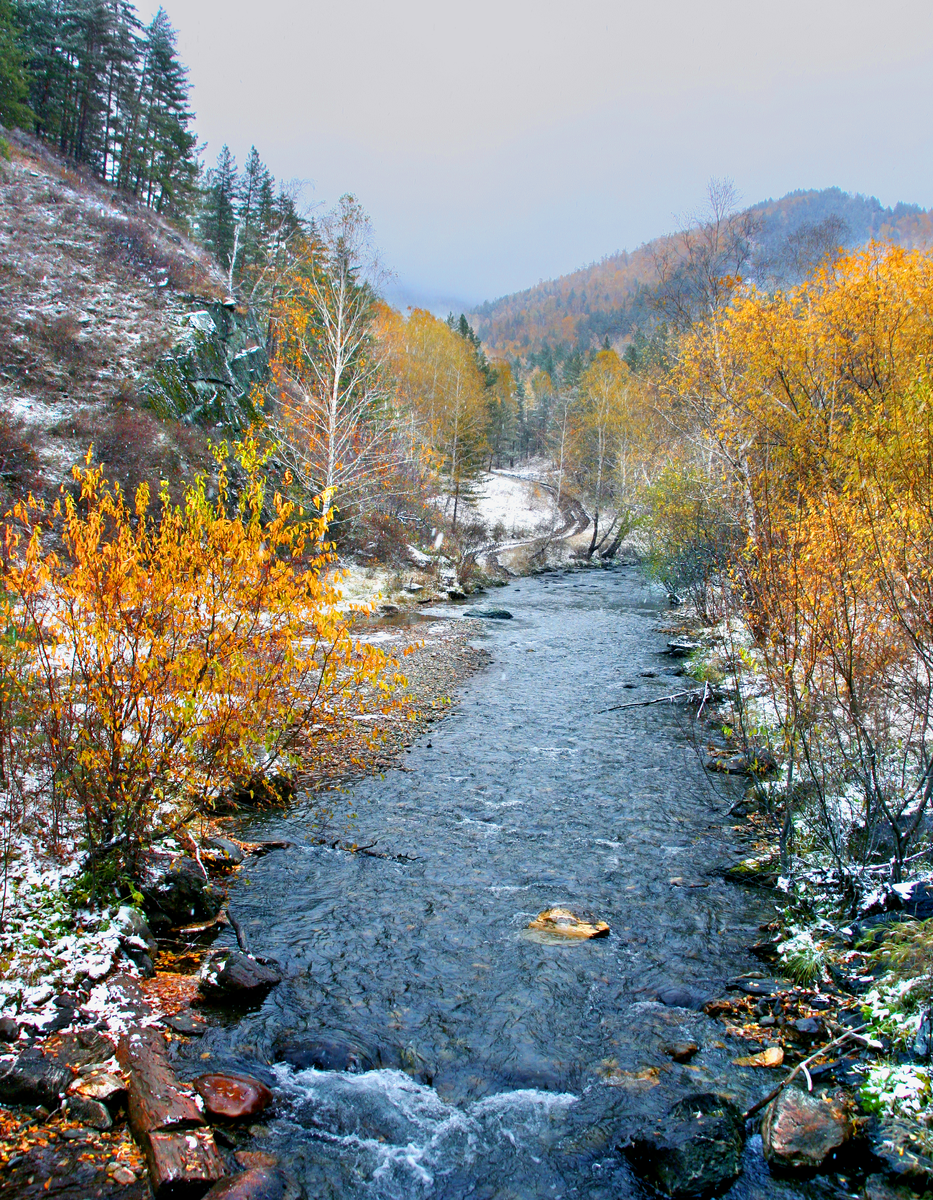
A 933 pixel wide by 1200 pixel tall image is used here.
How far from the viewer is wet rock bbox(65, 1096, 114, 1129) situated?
376cm

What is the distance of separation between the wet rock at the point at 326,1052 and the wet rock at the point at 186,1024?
0.61 meters

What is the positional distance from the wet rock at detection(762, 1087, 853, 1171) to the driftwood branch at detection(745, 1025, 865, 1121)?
100mm

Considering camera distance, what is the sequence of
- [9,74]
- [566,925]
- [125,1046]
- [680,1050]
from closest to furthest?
[125,1046], [680,1050], [566,925], [9,74]

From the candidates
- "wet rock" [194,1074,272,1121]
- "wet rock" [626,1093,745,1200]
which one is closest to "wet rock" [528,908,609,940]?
"wet rock" [626,1093,745,1200]

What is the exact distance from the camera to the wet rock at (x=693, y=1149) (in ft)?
12.7

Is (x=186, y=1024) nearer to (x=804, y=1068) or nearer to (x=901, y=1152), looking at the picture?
(x=804, y=1068)

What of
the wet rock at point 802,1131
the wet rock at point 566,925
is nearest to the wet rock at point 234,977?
the wet rock at point 566,925

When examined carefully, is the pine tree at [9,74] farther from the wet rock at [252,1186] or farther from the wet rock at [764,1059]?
the wet rock at [764,1059]

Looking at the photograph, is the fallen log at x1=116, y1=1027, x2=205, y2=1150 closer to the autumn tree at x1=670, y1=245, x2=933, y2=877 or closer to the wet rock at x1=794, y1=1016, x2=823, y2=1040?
the wet rock at x1=794, y1=1016, x2=823, y2=1040

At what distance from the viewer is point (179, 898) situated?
6.16 meters

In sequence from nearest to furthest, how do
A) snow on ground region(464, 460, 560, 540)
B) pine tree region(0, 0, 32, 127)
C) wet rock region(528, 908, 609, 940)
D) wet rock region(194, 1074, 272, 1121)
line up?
wet rock region(194, 1074, 272, 1121) → wet rock region(528, 908, 609, 940) → pine tree region(0, 0, 32, 127) → snow on ground region(464, 460, 560, 540)

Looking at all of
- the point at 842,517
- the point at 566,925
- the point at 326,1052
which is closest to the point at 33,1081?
the point at 326,1052

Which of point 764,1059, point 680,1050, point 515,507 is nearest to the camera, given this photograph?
point 764,1059

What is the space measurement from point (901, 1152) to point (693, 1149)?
1.19 metres
